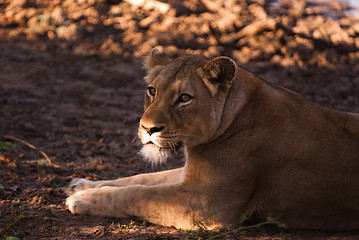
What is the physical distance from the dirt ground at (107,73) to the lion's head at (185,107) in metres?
0.83

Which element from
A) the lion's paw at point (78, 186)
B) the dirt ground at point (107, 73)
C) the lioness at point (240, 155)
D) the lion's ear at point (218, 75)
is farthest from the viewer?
the lion's paw at point (78, 186)

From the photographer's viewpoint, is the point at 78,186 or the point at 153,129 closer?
the point at 153,129

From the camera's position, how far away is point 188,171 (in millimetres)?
4266

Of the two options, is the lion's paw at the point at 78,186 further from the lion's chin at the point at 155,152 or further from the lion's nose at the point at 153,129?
the lion's nose at the point at 153,129

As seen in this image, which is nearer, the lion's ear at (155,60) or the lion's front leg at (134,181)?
the lion's ear at (155,60)

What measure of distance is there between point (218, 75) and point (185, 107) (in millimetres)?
447

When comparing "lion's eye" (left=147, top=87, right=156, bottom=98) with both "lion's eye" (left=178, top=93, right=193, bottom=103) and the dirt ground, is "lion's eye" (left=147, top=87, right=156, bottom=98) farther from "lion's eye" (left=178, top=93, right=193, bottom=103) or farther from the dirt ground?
the dirt ground

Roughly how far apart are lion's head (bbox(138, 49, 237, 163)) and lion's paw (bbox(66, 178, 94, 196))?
1126mm

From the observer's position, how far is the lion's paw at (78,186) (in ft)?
16.8

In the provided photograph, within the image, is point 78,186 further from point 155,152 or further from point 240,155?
point 240,155

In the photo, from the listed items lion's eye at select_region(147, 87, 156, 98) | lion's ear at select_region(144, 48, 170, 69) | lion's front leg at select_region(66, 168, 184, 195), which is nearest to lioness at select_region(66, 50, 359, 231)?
lion's eye at select_region(147, 87, 156, 98)

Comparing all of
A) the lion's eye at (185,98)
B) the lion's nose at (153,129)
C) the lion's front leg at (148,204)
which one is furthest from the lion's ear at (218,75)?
the lion's front leg at (148,204)

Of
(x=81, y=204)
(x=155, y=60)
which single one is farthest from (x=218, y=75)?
(x=81, y=204)

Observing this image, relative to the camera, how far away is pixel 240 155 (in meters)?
4.13
